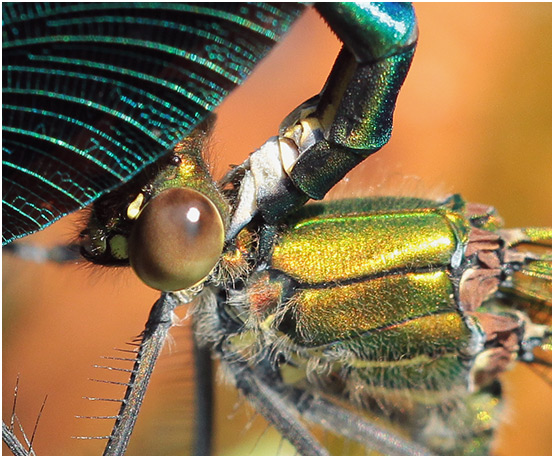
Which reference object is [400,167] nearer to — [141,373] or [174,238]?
[141,373]

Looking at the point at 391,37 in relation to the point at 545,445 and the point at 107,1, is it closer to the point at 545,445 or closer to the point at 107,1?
the point at 107,1

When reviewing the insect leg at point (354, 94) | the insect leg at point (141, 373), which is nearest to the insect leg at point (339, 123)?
the insect leg at point (354, 94)

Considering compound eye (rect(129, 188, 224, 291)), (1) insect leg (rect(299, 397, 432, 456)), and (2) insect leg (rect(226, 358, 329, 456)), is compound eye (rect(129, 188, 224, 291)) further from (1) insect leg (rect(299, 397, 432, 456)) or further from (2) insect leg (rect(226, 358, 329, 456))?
(1) insect leg (rect(299, 397, 432, 456))

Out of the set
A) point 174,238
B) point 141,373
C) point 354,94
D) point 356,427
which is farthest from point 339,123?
point 356,427

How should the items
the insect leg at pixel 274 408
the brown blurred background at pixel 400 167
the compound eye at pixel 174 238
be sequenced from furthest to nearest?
1. the brown blurred background at pixel 400 167
2. the insect leg at pixel 274 408
3. the compound eye at pixel 174 238

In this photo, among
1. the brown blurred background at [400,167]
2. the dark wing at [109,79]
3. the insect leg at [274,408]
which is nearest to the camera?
the dark wing at [109,79]

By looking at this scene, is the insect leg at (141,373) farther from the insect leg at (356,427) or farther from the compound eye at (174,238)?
the insect leg at (356,427)

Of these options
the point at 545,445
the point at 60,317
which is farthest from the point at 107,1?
the point at 545,445
